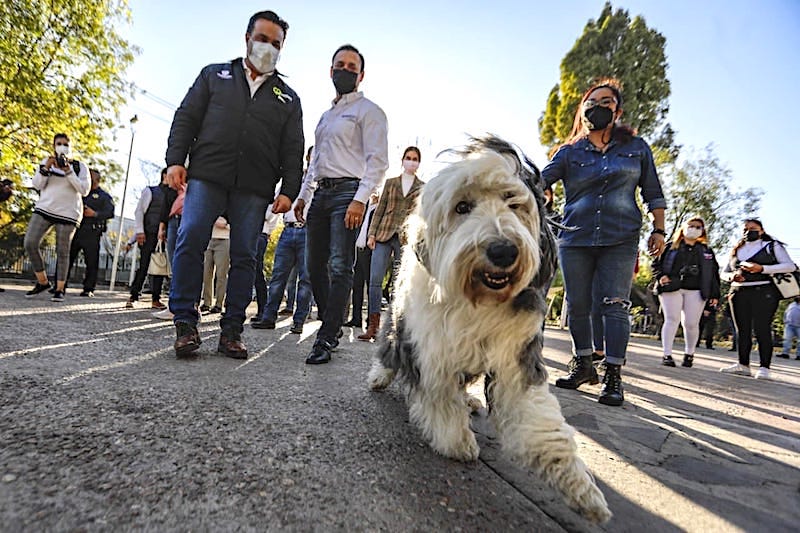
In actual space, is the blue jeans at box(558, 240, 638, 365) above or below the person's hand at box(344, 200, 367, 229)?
below

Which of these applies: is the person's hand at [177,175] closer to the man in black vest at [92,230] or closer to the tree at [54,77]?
the man in black vest at [92,230]

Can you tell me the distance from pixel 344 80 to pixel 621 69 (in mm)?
22244

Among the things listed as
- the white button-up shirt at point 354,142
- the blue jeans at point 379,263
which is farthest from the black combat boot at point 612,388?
the blue jeans at point 379,263

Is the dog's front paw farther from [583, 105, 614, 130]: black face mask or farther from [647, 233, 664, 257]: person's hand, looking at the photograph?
[583, 105, 614, 130]: black face mask

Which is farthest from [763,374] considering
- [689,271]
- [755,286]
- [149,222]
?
[149,222]

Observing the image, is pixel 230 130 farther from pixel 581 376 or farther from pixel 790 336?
pixel 790 336

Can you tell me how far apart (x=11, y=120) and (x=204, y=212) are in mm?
13195

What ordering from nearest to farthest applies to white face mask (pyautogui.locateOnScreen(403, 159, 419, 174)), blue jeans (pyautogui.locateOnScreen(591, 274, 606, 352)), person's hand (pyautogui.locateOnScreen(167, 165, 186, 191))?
person's hand (pyautogui.locateOnScreen(167, 165, 186, 191)) < blue jeans (pyautogui.locateOnScreen(591, 274, 606, 352)) < white face mask (pyautogui.locateOnScreen(403, 159, 419, 174))

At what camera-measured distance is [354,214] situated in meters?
3.95

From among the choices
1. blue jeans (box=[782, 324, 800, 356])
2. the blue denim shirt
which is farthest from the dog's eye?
blue jeans (box=[782, 324, 800, 356])

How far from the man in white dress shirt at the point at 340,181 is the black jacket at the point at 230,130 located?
484 millimetres

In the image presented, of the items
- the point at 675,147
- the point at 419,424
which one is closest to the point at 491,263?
the point at 419,424

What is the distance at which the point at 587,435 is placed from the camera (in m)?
2.62

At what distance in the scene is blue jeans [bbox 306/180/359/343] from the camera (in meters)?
4.11
